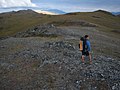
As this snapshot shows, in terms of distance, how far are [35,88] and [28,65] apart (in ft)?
19.0

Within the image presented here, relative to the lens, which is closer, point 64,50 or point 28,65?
point 28,65

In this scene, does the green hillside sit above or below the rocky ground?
below

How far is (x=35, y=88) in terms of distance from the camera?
21.7 m

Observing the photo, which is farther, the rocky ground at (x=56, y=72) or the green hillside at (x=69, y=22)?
the green hillside at (x=69, y=22)

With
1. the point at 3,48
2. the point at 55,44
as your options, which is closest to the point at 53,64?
the point at 55,44

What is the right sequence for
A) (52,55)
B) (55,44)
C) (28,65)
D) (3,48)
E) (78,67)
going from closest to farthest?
(78,67)
(28,65)
(52,55)
(55,44)
(3,48)

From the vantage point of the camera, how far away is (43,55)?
96.8 ft

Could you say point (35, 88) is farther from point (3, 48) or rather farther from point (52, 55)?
point (3, 48)

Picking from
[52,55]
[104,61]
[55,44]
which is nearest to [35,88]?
[52,55]

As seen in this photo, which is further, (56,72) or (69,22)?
(69,22)

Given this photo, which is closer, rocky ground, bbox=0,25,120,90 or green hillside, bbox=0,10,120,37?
rocky ground, bbox=0,25,120,90

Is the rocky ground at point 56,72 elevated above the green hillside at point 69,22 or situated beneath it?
elevated above

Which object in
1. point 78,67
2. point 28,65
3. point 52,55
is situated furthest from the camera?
point 52,55

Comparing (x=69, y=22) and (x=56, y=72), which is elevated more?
(x=56, y=72)
